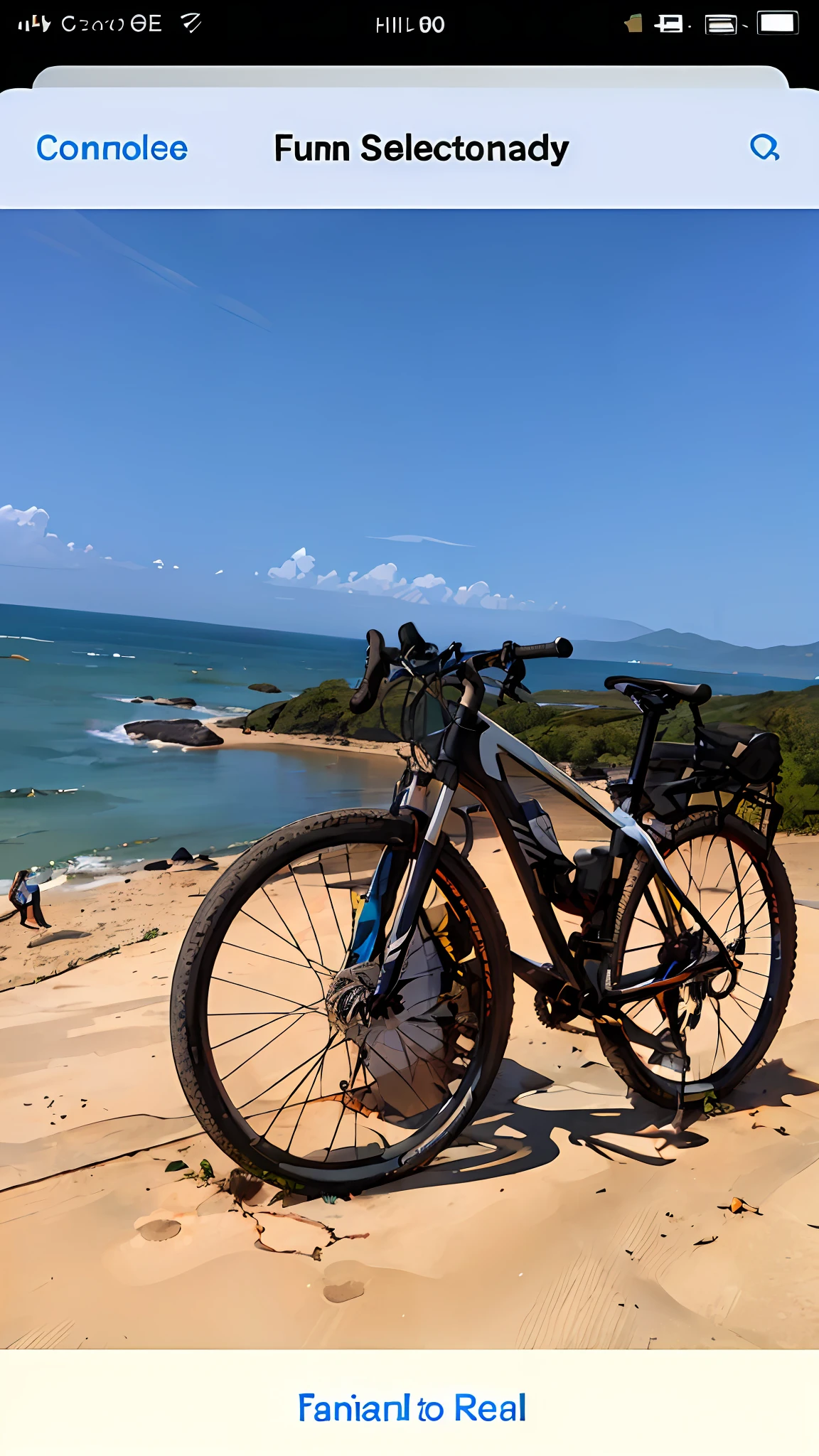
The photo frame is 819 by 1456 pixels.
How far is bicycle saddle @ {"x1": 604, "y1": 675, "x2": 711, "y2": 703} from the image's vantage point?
258cm

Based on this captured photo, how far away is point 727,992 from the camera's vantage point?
2.77m

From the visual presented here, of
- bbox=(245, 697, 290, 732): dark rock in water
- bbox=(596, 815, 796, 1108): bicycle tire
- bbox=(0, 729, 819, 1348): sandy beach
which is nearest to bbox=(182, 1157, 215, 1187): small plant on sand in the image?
bbox=(0, 729, 819, 1348): sandy beach

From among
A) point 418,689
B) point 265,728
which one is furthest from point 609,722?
point 265,728

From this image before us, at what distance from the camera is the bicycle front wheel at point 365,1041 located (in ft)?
6.66

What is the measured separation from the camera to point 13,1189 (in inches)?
88.8

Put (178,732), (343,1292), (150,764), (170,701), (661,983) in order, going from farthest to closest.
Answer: (170,701) < (178,732) < (150,764) < (661,983) < (343,1292)

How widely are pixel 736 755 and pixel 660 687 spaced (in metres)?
0.40

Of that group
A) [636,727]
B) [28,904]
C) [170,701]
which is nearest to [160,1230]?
[28,904]

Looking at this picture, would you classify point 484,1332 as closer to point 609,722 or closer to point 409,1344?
point 409,1344

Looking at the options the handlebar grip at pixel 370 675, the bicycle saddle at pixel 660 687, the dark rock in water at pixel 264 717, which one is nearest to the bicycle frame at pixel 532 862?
the handlebar grip at pixel 370 675

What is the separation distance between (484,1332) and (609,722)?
299 inches

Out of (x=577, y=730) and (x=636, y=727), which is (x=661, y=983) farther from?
(x=636, y=727)

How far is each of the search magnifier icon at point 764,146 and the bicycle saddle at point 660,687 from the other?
1.44m
